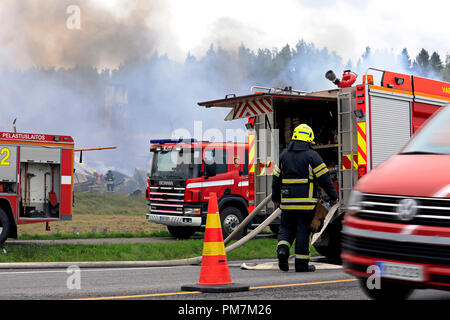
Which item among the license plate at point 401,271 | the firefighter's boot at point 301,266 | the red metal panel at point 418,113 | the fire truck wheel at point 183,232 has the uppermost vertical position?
the red metal panel at point 418,113

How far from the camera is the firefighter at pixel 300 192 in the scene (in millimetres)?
9102

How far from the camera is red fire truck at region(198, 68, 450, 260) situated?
10727 mm

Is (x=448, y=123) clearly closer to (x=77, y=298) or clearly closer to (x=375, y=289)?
(x=375, y=289)

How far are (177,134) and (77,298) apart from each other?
1209 cm

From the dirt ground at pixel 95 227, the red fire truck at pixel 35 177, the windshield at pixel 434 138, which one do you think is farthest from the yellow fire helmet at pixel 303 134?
the dirt ground at pixel 95 227

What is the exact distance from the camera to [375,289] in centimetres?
598

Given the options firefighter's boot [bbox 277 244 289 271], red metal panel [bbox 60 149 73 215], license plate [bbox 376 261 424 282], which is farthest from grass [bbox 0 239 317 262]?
license plate [bbox 376 261 424 282]

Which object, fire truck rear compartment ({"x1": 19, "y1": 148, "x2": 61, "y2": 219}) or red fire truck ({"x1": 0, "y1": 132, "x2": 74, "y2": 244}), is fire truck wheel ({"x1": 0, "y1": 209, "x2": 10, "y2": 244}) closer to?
red fire truck ({"x1": 0, "y1": 132, "x2": 74, "y2": 244})

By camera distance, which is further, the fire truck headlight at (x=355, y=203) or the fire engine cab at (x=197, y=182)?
the fire engine cab at (x=197, y=182)

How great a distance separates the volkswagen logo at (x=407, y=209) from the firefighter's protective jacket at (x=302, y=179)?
12.7 ft

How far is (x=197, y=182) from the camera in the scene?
59.3ft

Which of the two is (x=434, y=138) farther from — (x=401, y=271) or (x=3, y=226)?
(x=3, y=226)

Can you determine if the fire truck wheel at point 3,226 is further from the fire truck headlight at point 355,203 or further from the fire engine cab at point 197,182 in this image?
the fire truck headlight at point 355,203

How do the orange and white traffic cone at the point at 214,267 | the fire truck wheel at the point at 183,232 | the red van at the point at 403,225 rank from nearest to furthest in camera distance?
the red van at the point at 403,225
the orange and white traffic cone at the point at 214,267
the fire truck wheel at the point at 183,232
